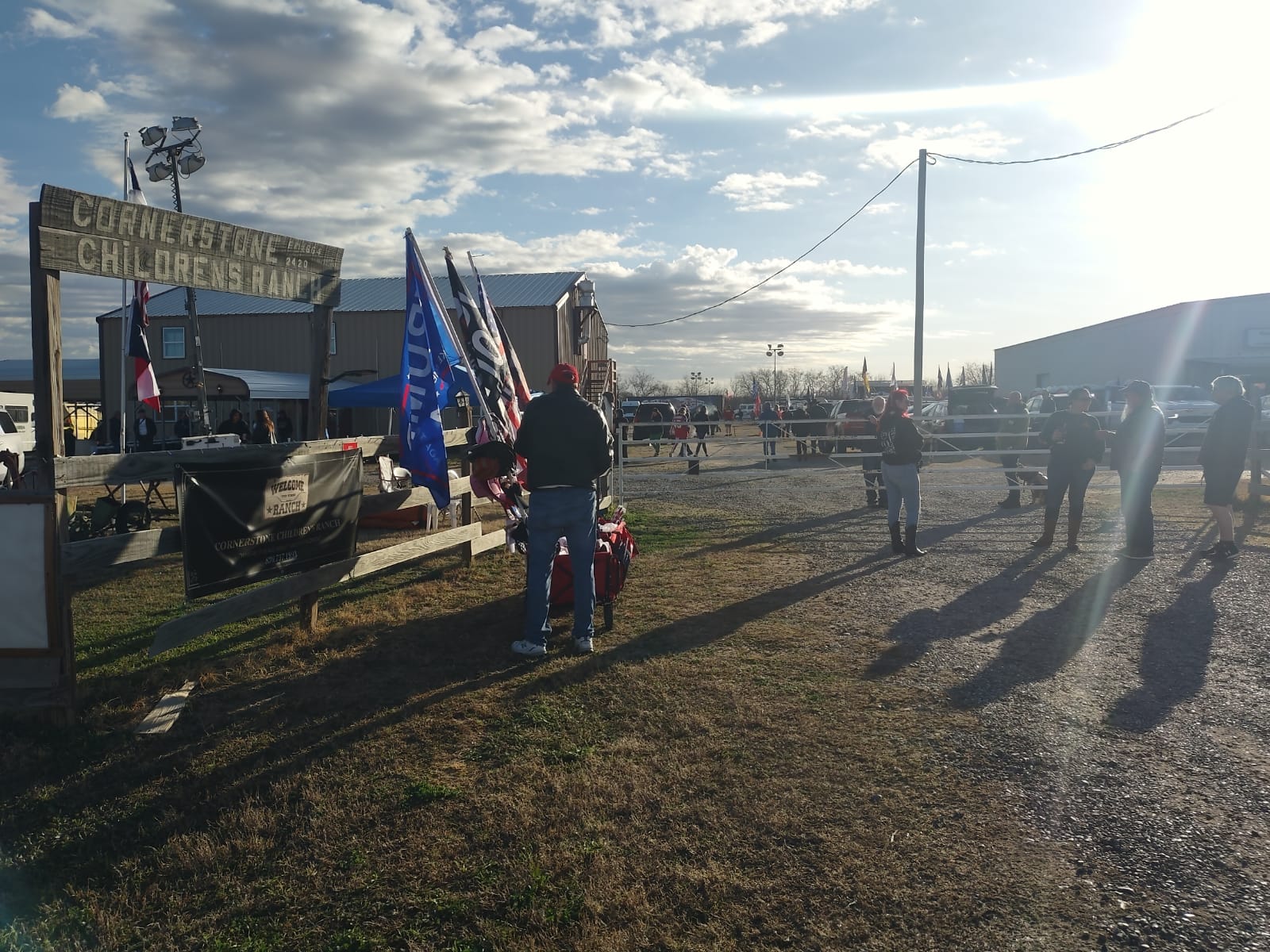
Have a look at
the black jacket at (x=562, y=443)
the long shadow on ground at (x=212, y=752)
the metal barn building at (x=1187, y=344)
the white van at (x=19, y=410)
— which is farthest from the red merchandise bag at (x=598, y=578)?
the metal barn building at (x=1187, y=344)

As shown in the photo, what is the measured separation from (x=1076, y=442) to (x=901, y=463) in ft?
7.07

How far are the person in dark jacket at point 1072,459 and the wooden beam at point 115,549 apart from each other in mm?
9113

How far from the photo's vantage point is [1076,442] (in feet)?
32.9

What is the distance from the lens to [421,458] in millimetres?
7184

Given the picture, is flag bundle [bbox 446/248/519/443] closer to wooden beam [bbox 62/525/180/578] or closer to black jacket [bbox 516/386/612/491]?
black jacket [bbox 516/386/612/491]

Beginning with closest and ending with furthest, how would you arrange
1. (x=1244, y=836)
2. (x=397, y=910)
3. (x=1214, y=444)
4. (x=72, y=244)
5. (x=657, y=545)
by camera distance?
(x=397, y=910), (x=1244, y=836), (x=72, y=244), (x=1214, y=444), (x=657, y=545)

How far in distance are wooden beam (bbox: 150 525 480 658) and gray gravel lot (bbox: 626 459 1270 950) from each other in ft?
11.5

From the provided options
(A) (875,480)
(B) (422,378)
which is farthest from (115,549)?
(A) (875,480)

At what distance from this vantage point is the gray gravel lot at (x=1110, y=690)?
3.19 metres

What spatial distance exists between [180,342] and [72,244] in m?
36.8

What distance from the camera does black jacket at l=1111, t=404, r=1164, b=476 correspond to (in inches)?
361

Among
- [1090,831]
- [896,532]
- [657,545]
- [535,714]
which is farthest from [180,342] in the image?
[1090,831]

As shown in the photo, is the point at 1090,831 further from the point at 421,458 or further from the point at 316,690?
the point at 421,458

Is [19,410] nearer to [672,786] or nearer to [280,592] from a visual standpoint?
[280,592]
